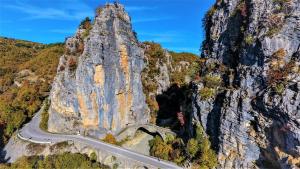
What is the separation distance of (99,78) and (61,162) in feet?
51.4

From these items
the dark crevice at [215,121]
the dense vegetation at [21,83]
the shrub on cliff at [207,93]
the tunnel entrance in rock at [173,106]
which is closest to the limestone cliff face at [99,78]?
the tunnel entrance in rock at [173,106]

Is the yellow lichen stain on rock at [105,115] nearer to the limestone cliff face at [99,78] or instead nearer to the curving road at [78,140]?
the limestone cliff face at [99,78]

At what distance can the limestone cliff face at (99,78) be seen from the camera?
5434 centimetres

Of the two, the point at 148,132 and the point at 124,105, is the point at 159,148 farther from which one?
the point at 124,105

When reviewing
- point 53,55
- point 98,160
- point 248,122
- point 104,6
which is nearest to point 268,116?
point 248,122

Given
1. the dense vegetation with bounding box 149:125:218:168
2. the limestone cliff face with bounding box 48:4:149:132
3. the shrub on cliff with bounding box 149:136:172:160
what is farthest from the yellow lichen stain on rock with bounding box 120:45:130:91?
the dense vegetation with bounding box 149:125:218:168

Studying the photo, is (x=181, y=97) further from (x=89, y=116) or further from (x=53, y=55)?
(x=53, y=55)

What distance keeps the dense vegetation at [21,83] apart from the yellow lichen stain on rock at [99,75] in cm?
2435

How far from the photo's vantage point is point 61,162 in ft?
158

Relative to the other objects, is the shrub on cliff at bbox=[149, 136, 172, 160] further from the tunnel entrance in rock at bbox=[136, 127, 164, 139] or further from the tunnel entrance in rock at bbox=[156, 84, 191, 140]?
the tunnel entrance in rock at bbox=[156, 84, 191, 140]

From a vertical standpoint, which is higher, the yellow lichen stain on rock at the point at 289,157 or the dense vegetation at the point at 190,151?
the yellow lichen stain on rock at the point at 289,157

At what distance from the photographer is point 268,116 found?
3659 cm

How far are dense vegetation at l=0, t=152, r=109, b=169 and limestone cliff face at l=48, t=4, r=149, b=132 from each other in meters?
8.00

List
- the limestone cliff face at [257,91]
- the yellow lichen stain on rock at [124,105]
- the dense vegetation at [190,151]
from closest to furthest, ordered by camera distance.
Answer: the limestone cliff face at [257,91], the dense vegetation at [190,151], the yellow lichen stain on rock at [124,105]
